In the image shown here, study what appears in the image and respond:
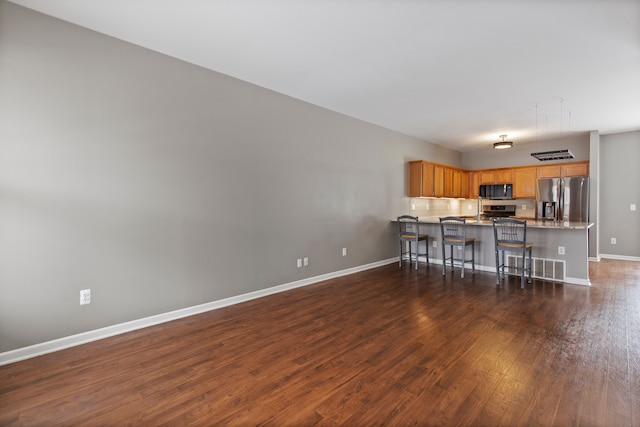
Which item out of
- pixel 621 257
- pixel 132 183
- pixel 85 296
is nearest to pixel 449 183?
pixel 621 257

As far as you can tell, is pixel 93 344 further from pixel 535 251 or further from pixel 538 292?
pixel 535 251

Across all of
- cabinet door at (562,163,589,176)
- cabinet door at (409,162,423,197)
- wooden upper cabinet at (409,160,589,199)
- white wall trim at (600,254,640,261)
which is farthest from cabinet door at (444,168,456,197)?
white wall trim at (600,254,640,261)

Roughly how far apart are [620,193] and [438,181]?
3.77 meters

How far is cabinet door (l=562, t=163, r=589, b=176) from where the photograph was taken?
680cm

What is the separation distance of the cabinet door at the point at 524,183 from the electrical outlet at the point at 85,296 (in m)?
8.82

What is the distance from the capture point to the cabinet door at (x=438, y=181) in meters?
7.11

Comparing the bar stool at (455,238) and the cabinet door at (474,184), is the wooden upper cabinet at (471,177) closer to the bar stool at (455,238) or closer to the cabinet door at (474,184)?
the cabinet door at (474,184)

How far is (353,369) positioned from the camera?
2.28m

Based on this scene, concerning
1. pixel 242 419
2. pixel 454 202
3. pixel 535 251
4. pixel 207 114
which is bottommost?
pixel 242 419

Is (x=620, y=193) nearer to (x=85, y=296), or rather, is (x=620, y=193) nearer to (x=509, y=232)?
(x=509, y=232)

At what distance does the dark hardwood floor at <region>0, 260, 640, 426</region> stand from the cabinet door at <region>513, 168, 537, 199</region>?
4.37 m

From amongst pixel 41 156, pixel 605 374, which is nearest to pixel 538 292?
pixel 605 374

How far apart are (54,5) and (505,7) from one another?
3687 millimetres

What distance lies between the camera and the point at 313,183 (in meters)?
4.75
